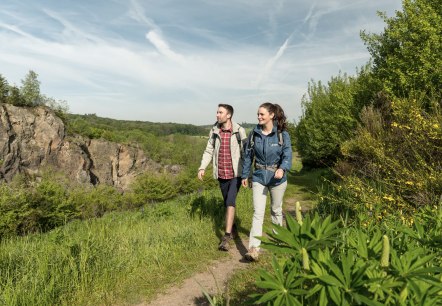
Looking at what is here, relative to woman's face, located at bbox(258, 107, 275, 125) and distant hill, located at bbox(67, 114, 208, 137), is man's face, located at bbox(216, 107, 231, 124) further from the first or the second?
distant hill, located at bbox(67, 114, 208, 137)

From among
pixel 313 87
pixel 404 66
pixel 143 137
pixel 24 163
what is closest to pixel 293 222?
pixel 404 66

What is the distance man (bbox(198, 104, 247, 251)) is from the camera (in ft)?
17.7

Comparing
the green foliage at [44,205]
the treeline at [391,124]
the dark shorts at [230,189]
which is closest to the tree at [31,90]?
the green foliage at [44,205]

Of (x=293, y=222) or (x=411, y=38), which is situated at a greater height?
(x=411, y=38)

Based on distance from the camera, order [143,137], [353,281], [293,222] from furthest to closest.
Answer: [143,137], [293,222], [353,281]

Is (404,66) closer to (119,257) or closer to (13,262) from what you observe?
(119,257)

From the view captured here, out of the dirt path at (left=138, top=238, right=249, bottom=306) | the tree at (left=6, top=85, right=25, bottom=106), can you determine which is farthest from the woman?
the tree at (left=6, top=85, right=25, bottom=106)

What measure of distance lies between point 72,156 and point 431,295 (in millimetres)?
57542

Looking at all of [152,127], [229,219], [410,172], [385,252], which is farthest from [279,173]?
[152,127]

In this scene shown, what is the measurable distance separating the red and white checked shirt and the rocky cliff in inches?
1769

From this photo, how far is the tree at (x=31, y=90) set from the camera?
160 ft

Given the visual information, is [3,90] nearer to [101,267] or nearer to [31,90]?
[31,90]

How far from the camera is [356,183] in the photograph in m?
5.18

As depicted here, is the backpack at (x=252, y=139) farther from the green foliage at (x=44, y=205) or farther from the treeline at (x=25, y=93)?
the treeline at (x=25, y=93)
